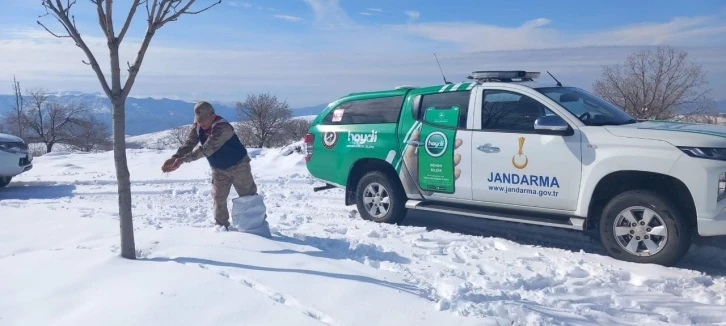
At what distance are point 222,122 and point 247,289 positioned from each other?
96.3 inches

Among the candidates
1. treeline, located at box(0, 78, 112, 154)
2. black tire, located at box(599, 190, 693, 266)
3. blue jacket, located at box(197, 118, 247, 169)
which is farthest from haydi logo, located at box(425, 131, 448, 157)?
treeline, located at box(0, 78, 112, 154)

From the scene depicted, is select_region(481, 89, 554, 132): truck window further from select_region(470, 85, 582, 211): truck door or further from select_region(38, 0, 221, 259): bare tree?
select_region(38, 0, 221, 259): bare tree

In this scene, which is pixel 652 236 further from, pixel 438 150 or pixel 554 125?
pixel 438 150

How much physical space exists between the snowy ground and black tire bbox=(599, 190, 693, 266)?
121 millimetres

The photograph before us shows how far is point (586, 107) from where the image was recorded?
6.51 m

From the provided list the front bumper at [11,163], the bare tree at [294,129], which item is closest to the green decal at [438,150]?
the front bumper at [11,163]

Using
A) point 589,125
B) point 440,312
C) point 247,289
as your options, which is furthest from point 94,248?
point 589,125

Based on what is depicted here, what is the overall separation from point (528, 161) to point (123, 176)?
12.9 feet

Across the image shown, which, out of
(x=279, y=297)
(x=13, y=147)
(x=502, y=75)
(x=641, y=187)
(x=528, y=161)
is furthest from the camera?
(x=13, y=147)

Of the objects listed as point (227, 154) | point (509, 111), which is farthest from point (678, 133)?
point (227, 154)

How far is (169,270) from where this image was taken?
4.82m

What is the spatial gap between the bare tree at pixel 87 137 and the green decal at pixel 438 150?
48.8 metres

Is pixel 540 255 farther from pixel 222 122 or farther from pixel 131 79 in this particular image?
pixel 131 79

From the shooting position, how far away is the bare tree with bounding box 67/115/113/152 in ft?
169
